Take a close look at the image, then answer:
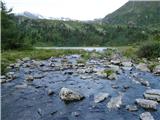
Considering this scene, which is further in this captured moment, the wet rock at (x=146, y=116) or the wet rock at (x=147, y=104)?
the wet rock at (x=147, y=104)

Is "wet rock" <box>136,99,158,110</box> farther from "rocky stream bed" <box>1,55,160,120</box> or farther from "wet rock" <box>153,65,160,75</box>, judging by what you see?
"wet rock" <box>153,65,160,75</box>

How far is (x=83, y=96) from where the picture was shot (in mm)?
12203

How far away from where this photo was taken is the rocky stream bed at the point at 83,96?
10.2 meters

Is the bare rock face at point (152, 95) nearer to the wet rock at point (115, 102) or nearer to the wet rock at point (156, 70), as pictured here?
the wet rock at point (115, 102)

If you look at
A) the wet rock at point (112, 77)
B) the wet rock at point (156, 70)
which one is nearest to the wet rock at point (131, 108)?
the wet rock at point (112, 77)

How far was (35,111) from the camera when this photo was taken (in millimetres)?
10586

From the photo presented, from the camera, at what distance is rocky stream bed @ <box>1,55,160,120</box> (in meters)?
10.2

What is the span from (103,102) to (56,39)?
143 m

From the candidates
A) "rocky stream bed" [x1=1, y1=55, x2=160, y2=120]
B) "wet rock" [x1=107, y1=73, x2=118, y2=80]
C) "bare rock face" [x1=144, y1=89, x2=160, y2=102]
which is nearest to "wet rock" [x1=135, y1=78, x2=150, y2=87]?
"rocky stream bed" [x1=1, y1=55, x2=160, y2=120]

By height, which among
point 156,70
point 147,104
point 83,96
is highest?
point 156,70


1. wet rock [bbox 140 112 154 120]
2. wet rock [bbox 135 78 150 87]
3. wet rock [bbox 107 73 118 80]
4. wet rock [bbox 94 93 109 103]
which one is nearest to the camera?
wet rock [bbox 140 112 154 120]

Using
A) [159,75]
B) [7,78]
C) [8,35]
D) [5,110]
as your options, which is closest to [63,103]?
[5,110]

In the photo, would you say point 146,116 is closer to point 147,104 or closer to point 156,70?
point 147,104

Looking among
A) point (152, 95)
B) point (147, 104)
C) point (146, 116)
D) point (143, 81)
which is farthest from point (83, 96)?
point (143, 81)
